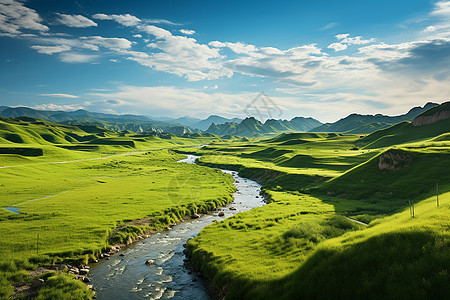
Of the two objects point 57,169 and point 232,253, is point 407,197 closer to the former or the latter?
point 232,253

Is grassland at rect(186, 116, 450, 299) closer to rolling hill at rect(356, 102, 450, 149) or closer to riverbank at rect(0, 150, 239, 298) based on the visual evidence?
riverbank at rect(0, 150, 239, 298)

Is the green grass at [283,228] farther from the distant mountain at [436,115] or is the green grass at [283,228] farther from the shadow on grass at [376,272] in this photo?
the distant mountain at [436,115]

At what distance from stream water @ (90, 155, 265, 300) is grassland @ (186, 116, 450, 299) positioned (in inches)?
88.0

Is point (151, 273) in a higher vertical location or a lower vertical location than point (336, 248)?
lower

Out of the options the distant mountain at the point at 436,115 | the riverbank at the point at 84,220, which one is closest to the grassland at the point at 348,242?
the riverbank at the point at 84,220

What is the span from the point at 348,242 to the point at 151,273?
21.9 metres

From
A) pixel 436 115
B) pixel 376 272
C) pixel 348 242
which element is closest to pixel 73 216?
pixel 348 242

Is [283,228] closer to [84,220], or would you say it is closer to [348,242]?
[348,242]

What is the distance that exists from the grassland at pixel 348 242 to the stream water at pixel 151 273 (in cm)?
224

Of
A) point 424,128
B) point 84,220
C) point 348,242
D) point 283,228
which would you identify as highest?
point 424,128

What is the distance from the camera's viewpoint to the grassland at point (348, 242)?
52.2ft

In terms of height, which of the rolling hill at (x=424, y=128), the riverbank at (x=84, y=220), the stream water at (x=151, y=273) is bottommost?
the stream water at (x=151, y=273)

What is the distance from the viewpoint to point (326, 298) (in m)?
16.8

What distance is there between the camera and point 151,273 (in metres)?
29.4
